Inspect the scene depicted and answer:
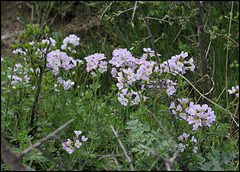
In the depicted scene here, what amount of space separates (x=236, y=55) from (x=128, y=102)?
155cm

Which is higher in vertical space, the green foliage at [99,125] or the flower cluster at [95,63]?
the flower cluster at [95,63]

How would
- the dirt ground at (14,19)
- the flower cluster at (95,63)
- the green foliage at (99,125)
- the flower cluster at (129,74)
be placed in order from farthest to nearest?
1. the dirt ground at (14,19)
2. the flower cluster at (95,63)
3. the flower cluster at (129,74)
4. the green foliage at (99,125)

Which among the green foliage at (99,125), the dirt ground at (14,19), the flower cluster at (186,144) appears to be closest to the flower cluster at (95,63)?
the green foliage at (99,125)

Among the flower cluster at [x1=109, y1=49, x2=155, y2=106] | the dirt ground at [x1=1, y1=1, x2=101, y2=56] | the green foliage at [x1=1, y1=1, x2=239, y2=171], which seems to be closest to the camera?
the green foliage at [x1=1, y1=1, x2=239, y2=171]

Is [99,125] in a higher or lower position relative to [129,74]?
lower

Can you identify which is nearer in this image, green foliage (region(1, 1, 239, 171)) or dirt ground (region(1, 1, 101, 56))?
green foliage (region(1, 1, 239, 171))

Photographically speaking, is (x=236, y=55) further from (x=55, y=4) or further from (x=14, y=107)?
(x=55, y=4)

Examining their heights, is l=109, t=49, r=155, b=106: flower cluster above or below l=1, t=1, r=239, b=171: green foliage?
above

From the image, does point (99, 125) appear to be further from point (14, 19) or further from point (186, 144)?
point (14, 19)

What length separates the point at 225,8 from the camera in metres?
3.42

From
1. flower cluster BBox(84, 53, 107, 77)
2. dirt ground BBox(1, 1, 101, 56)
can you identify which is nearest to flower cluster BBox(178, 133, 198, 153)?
flower cluster BBox(84, 53, 107, 77)

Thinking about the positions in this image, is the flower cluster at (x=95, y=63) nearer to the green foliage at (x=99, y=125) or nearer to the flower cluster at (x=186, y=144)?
the green foliage at (x=99, y=125)

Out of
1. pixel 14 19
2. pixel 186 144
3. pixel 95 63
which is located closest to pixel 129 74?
pixel 95 63

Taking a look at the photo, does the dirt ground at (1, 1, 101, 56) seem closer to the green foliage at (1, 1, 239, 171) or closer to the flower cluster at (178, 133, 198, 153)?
the green foliage at (1, 1, 239, 171)
